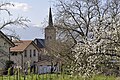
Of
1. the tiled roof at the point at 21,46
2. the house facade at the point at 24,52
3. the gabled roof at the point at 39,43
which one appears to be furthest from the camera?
the gabled roof at the point at 39,43

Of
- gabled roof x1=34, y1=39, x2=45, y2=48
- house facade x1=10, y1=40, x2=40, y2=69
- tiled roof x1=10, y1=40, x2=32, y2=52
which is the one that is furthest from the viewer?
gabled roof x1=34, y1=39, x2=45, y2=48

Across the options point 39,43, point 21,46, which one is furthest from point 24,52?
point 39,43

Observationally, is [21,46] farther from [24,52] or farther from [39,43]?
[39,43]

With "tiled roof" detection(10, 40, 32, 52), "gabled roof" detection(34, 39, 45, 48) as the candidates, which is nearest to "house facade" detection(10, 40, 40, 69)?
"tiled roof" detection(10, 40, 32, 52)

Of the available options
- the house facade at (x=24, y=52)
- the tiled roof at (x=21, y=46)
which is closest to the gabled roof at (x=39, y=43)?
the house facade at (x=24, y=52)

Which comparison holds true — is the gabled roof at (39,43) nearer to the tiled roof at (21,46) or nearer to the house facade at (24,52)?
the house facade at (24,52)

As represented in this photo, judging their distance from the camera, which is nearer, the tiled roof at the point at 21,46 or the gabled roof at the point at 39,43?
the tiled roof at the point at 21,46

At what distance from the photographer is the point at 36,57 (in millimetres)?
48969

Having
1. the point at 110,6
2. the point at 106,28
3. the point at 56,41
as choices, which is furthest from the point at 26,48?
the point at 106,28

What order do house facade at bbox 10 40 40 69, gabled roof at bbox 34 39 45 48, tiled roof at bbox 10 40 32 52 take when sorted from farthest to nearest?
gabled roof at bbox 34 39 45 48
tiled roof at bbox 10 40 32 52
house facade at bbox 10 40 40 69

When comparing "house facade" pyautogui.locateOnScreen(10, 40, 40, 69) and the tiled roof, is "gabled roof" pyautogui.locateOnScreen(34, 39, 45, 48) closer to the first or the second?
"house facade" pyautogui.locateOnScreen(10, 40, 40, 69)

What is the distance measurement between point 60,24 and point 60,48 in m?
2.78

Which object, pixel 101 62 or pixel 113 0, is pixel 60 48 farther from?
pixel 101 62

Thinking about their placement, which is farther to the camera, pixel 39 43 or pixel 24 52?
pixel 39 43
